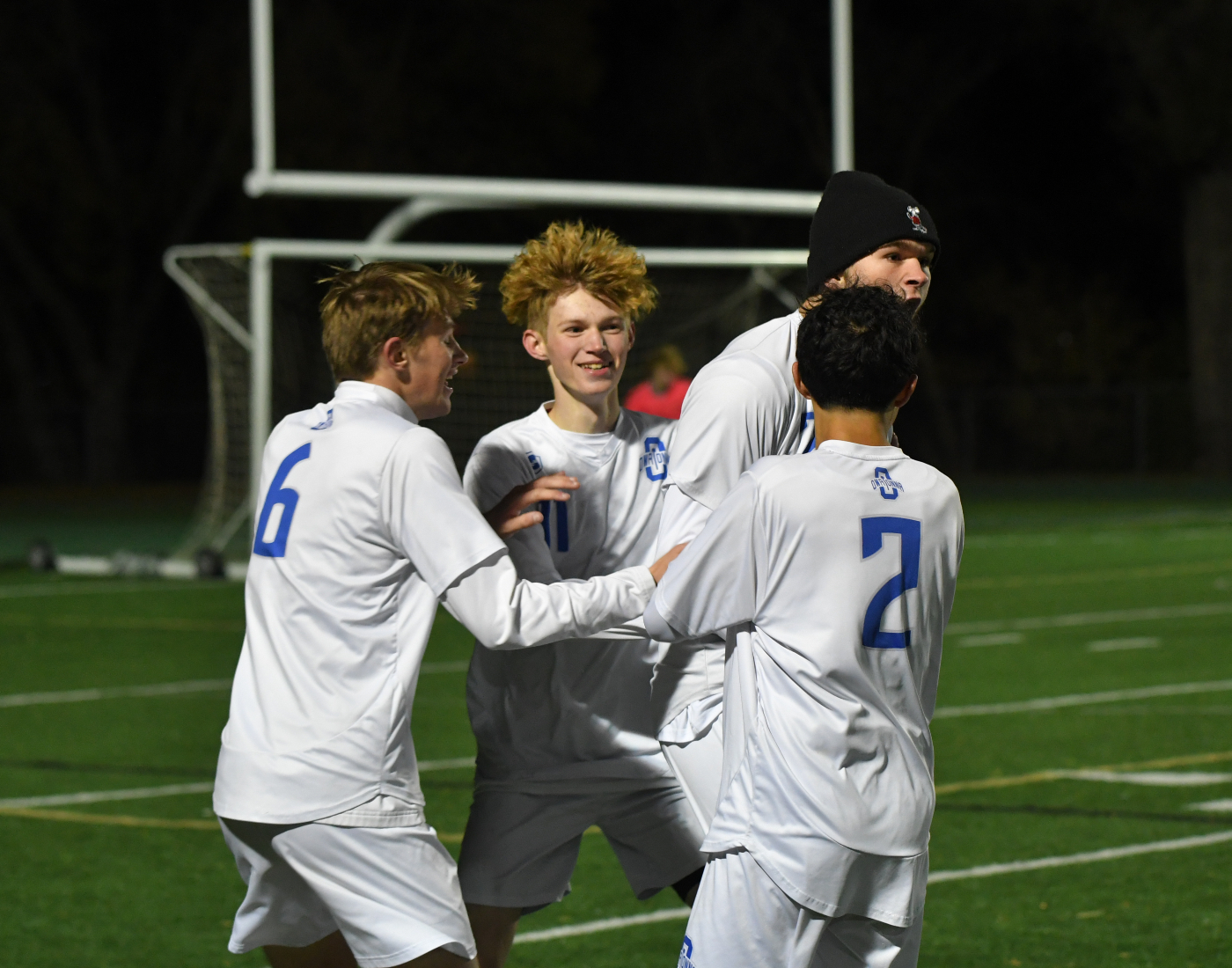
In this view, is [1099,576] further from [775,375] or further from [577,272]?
[775,375]

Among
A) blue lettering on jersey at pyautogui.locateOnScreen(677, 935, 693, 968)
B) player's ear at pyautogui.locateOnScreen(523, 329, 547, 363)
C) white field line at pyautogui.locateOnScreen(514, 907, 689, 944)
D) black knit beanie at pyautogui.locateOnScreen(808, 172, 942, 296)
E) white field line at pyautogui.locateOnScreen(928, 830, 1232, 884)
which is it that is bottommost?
white field line at pyautogui.locateOnScreen(514, 907, 689, 944)

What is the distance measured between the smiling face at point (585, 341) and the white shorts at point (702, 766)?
2.89 ft

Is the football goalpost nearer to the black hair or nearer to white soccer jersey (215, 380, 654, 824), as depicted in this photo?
white soccer jersey (215, 380, 654, 824)

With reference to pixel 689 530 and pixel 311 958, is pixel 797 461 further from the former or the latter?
pixel 311 958

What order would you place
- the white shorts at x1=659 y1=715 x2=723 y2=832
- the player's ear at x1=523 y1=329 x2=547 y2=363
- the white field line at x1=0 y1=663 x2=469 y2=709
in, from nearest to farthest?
the white shorts at x1=659 y1=715 x2=723 y2=832 < the player's ear at x1=523 y1=329 x2=547 y2=363 < the white field line at x1=0 y1=663 x2=469 y2=709

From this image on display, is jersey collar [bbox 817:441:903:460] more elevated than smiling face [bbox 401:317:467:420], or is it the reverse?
smiling face [bbox 401:317:467:420]

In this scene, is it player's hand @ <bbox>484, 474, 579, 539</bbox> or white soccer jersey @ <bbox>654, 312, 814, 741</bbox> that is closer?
white soccer jersey @ <bbox>654, 312, 814, 741</bbox>

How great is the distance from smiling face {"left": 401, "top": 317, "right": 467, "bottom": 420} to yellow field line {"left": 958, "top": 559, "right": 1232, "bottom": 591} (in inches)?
498

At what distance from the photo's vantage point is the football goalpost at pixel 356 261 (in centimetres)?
1356

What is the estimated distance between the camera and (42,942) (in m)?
5.80

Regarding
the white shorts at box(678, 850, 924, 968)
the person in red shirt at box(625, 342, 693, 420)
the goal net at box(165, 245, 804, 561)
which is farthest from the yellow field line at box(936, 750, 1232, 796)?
the goal net at box(165, 245, 804, 561)

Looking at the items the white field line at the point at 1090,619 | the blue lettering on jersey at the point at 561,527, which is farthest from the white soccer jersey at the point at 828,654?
the white field line at the point at 1090,619

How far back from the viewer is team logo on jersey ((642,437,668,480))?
4.63 meters

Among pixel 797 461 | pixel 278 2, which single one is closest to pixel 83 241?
pixel 278 2
